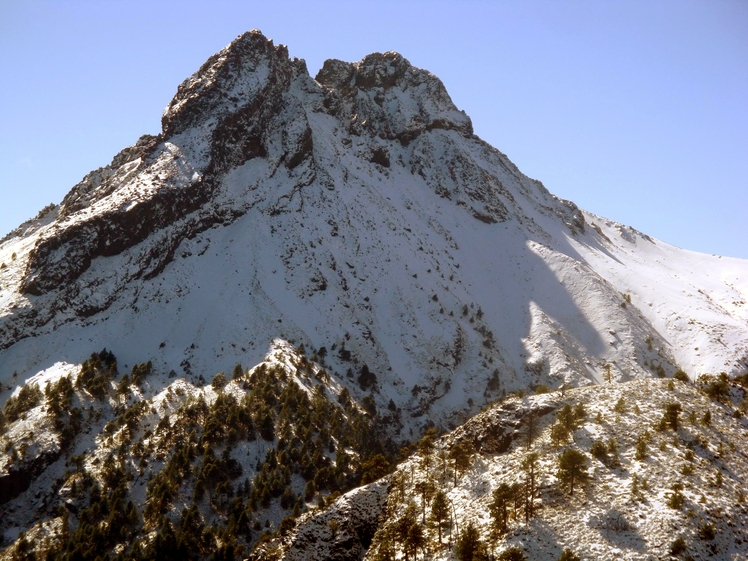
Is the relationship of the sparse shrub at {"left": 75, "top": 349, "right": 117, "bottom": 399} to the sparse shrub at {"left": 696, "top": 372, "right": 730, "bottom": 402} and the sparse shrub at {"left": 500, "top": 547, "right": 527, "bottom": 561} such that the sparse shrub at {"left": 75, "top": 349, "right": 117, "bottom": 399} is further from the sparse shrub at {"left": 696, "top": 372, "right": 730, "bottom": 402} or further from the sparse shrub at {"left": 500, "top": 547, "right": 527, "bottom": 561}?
the sparse shrub at {"left": 696, "top": 372, "right": 730, "bottom": 402}

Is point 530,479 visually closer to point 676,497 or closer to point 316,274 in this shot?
point 676,497

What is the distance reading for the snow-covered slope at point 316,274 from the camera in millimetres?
119250

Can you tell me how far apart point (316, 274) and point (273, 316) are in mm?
15371

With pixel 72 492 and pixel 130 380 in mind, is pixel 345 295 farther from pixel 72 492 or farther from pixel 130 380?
pixel 72 492

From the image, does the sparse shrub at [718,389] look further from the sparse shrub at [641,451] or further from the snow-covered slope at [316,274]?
the snow-covered slope at [316,274]

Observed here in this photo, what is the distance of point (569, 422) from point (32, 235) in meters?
146

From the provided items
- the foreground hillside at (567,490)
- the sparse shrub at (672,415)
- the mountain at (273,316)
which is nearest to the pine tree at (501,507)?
the foreground hillside at (567,490)

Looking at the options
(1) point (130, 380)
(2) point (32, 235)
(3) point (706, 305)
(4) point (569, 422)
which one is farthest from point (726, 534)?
(2) point (32, 235)

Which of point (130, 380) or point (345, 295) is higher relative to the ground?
point (345, 295)

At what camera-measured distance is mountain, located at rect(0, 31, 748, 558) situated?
90688 mm

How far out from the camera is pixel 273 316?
12119 cm

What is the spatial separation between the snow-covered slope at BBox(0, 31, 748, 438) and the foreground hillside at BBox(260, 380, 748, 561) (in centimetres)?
5346

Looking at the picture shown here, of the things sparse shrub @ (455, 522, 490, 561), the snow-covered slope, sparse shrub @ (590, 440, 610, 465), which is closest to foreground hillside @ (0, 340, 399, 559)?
the snow-covered slope

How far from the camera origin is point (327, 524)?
5588cm
